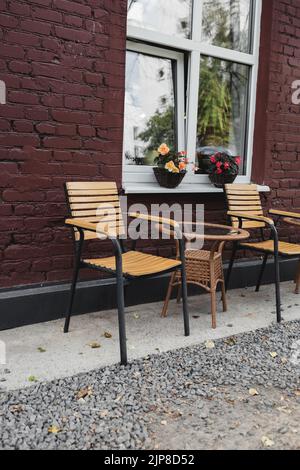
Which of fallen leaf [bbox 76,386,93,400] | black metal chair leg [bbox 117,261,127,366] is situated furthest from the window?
fallen leaf [bbox 76,386,93,400]

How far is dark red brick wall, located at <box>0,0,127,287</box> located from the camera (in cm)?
300

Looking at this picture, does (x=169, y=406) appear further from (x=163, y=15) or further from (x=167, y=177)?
(x=163, y=15)

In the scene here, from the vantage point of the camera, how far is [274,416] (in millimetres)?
2182

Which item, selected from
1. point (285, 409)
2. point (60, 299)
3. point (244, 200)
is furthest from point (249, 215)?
point (285, 409)

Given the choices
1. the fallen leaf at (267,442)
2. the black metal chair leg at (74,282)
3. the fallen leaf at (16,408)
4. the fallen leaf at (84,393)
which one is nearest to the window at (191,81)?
the black metal chair leg at (74,282)

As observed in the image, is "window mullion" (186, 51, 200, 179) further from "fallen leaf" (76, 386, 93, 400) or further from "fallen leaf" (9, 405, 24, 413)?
"fallen leaf" (9, 405, 24, 413)

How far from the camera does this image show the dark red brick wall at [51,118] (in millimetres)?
2998

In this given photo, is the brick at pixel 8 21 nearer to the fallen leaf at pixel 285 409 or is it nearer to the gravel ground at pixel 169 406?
the gravel ground at pixel 169 406

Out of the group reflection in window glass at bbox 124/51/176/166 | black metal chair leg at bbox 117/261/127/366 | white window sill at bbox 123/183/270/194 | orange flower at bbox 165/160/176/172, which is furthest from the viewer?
reflection in window glass at bbox 124/51/176/166

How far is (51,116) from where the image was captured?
3152 mm

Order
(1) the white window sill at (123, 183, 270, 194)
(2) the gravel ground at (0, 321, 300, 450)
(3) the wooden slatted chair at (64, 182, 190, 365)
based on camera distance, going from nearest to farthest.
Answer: (2) the gravel ground at (0, 321, 300, 450) < (3) the wooden slatted chair at (64, 182, 190, 365) < (1) the white window sill at (123, 183, 270, 194)

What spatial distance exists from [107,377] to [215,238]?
1.11 metres

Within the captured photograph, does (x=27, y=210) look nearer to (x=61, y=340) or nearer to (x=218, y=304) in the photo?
(x=61, y=340)

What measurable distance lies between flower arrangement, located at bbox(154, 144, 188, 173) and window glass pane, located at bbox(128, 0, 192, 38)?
3.34 ft
